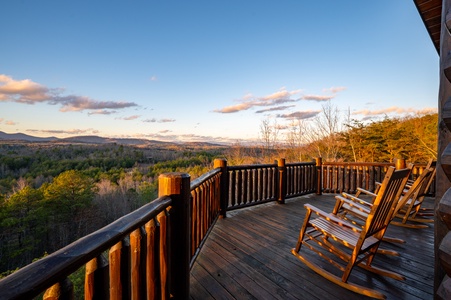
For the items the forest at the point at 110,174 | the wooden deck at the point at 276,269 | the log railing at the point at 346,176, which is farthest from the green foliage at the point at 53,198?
the wooden deck at the point at 276,269

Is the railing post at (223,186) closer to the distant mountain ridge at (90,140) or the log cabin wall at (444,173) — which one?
the log cabin wall at (444,173)

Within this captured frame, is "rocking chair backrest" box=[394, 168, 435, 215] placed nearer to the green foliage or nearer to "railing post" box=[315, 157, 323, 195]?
"railing post" box=[315, 157, 323, 195]

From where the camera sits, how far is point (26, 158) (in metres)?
36.1

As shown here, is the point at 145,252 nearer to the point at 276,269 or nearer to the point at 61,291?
the point at 61,291

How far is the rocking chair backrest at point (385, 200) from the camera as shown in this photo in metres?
1.87

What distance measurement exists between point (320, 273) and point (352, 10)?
8.71m

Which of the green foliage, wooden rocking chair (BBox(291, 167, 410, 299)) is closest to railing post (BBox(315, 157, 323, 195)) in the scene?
wooden rocking chair (BBox(291, 167, 410, 299))

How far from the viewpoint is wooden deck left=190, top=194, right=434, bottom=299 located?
6.19ft

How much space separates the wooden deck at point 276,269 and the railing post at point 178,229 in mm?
301

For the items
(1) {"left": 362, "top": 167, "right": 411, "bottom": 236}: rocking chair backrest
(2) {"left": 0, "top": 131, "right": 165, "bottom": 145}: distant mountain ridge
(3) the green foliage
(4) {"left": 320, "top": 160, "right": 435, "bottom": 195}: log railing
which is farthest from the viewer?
(2) {"left": 0, "top": 131, "right": 165, "bottom": 145}: distant mountain ridge

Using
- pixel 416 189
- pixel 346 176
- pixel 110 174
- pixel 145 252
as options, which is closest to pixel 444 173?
pixel 145 252

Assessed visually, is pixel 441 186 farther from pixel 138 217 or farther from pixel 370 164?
pixel 370 164

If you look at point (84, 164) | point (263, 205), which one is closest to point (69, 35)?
point (263, 205)

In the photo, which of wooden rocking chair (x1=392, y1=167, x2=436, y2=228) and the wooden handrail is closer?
the wooden handrail
